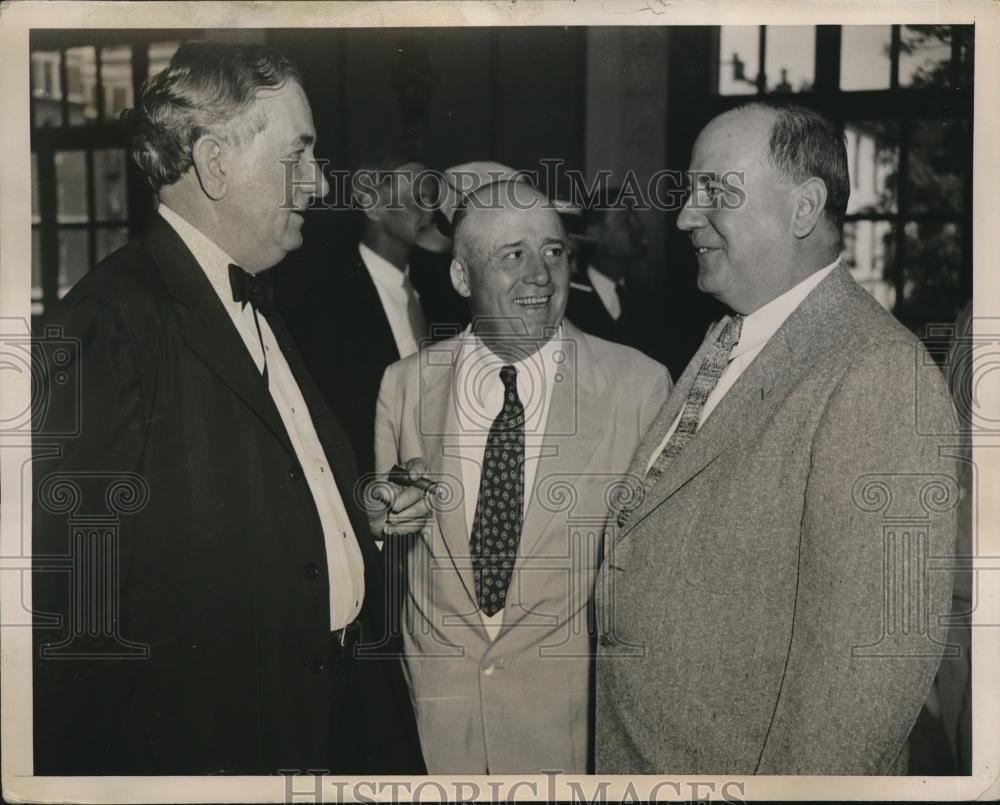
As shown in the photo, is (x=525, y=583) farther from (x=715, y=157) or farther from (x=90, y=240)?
(x=90, y=240)

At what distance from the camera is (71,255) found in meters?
2.56

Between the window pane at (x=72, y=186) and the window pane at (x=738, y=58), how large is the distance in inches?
66.1

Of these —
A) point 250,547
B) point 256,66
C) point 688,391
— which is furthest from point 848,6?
point 250,547

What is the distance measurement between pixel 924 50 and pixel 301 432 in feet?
6.27

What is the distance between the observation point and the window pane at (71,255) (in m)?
2.55

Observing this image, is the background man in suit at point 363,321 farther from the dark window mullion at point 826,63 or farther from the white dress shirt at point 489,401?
the dark window mullion at point 826,63

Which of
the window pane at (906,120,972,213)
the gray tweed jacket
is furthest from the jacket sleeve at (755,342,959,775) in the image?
the window pane at (906,120,972,213)

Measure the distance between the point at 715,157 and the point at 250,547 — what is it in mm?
1545

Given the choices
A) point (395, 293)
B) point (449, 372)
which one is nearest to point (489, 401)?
point (449, 372)

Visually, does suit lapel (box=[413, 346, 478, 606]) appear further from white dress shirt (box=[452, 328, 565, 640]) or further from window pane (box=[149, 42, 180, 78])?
window pane (box=[149, 42, 180, 78])

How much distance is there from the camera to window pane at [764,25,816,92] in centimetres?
250

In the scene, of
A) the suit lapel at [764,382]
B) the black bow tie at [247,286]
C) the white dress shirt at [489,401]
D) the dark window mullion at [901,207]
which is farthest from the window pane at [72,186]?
the dark window mullion at [901,207]

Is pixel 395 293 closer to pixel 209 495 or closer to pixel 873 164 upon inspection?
pixel 209 495

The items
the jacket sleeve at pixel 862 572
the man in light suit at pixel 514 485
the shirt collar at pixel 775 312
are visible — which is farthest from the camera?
the man in light suit at pixel 514 485
